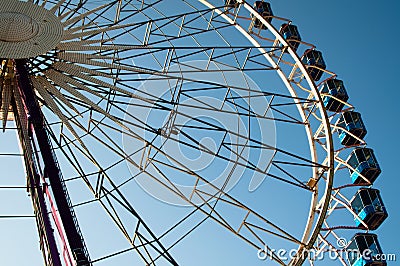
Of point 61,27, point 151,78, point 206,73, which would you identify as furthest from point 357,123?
point 61,27

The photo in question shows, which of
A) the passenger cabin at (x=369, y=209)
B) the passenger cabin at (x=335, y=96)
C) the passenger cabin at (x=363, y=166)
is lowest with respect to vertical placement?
the passenger cabin at (x=369, y=209)

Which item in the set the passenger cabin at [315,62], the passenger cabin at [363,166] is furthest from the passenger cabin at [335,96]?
the passenger cabin at [363,166]

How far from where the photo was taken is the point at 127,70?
1888 cm

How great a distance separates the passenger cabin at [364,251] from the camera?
20203 mm

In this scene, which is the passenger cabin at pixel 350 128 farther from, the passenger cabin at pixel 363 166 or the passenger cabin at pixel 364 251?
the passenger cabin at pixel 364 251

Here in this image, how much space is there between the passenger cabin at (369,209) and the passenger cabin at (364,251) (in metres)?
0.55

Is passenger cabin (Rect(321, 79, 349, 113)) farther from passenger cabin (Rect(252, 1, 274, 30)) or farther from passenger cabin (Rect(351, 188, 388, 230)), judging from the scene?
passenger cabin (Rect(351, 188, 388, 230))

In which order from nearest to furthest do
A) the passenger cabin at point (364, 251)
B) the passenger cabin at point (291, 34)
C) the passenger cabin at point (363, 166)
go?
the passenger cabin at point (364, 251), the passenger cabin at point (363, 166), the passenger cabin at point (291, 34)

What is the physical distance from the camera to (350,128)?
77.7 ft

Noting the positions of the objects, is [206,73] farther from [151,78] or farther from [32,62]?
[32,62]

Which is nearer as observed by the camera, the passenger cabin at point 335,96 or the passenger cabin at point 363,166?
the passenger cabin at point 363,166

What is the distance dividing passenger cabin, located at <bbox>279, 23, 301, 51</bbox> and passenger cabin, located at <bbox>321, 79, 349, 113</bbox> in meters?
1.92

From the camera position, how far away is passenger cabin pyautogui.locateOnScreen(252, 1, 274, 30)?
24547 mm

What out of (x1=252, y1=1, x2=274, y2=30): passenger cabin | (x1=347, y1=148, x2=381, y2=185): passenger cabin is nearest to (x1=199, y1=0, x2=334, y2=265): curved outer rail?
(x1=252, y1=1, x2=274, y2=30): passenger cabin
